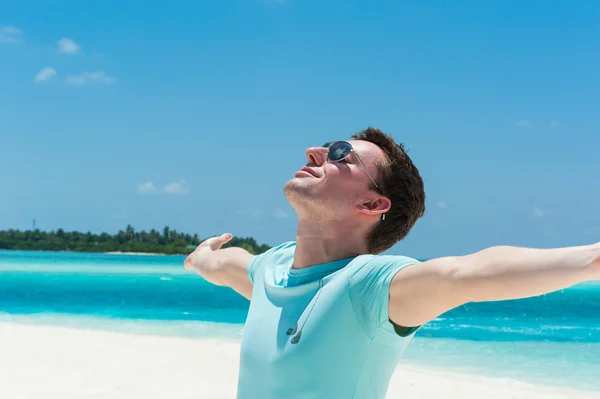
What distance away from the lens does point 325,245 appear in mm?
2295

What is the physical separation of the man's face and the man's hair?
1.4 inches

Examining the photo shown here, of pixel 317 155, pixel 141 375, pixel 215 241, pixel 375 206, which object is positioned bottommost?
pixel 141 375

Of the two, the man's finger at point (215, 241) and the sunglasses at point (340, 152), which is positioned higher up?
the sunglasses at point (340, 152)

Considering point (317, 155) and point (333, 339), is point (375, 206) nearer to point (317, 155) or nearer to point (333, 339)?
point (317, 155)

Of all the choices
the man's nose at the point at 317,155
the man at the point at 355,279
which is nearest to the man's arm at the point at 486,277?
the man at the point at 355,279

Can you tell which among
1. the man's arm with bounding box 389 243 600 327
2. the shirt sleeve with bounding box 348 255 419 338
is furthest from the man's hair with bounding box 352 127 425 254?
the man's arm with bounding box 389 243 600 327

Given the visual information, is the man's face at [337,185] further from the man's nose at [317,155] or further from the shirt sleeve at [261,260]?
the shirt sleeve at [261,260]

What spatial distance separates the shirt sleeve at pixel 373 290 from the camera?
6.41ft

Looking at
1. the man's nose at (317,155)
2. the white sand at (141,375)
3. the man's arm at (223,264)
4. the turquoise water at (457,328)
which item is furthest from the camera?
the turquoise water at (457,328)

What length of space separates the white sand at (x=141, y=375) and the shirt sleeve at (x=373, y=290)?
19.9 feet

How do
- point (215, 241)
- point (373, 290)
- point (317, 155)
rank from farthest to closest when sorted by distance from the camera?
point (215, 241) < point (317, 155) < point (373, 290)

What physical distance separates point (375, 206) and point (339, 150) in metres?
0.24

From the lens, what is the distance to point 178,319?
20.1 m

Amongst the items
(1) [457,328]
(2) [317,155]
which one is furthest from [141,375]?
(1) [457,328]
